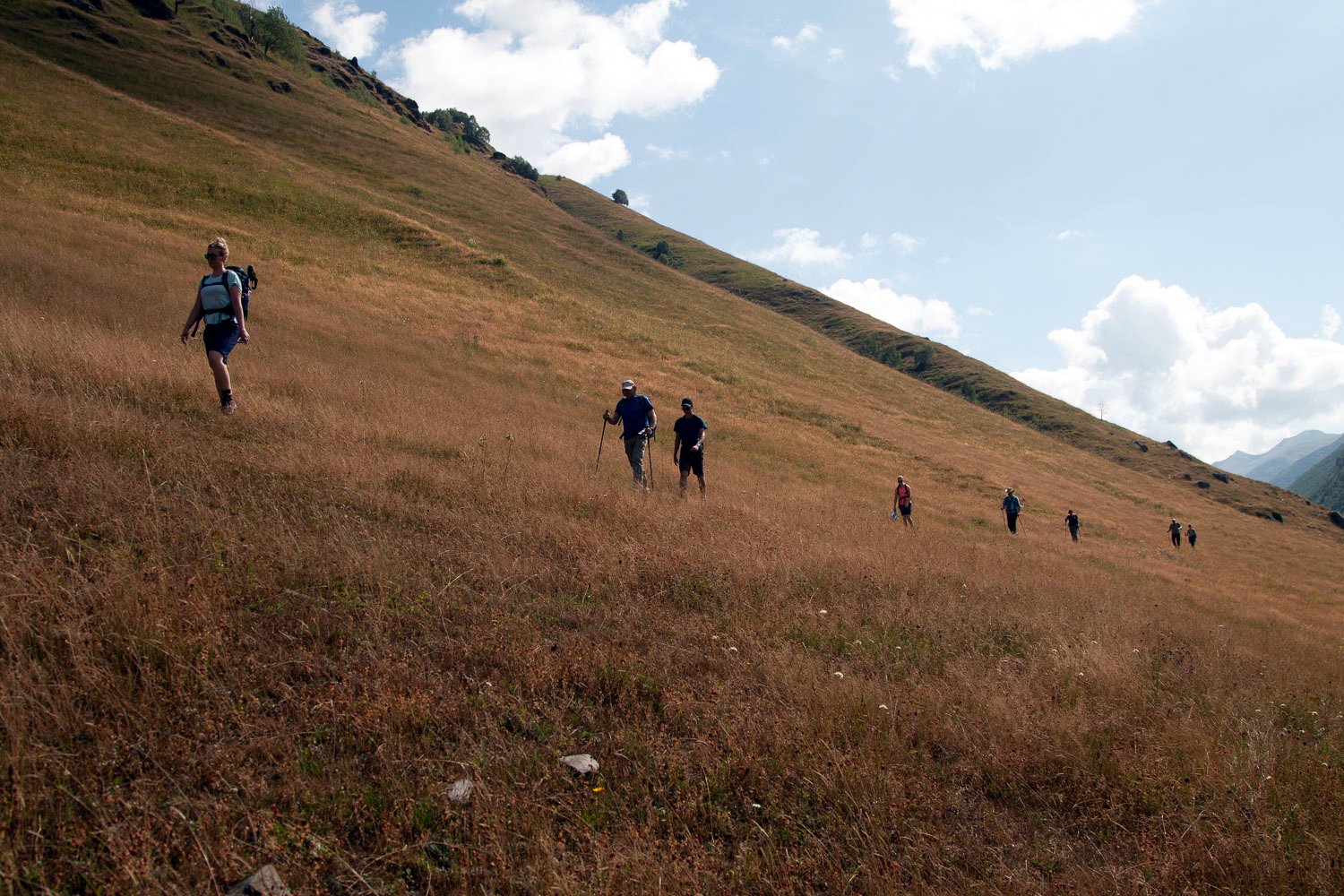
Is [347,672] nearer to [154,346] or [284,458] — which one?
[284,458]

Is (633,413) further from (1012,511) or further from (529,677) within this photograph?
(1012,511)

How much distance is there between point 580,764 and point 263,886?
145 cm

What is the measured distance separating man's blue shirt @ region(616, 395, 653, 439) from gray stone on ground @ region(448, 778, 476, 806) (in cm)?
855

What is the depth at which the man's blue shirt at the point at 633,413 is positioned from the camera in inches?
461

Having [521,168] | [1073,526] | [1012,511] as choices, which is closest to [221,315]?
[1012,511]

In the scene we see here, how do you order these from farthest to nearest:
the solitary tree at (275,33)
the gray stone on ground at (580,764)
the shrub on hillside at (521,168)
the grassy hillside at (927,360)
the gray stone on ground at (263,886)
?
1. the shrub on hillside at (521,168)
2. the solitary tree at (275,33)
3. the grassy hillside at (927,360)
4. the gray stone on ground at (580,764)
5. the gray stone on ground at (263,886)

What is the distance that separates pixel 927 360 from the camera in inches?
3735

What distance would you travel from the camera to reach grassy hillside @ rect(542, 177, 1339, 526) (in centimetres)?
7550

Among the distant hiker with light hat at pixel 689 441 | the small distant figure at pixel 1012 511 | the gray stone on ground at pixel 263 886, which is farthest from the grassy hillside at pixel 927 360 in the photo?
the gray stone on ground at pixel 263 886

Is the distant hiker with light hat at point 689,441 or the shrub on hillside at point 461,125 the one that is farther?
the shrub on hillside at point 461,125

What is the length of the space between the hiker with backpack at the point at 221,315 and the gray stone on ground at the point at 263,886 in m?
7.58

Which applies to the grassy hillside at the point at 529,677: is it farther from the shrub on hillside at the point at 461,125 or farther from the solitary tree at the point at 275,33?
the shrub on hillside at the point at 461,125

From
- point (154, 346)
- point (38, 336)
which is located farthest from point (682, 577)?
point (154, 346)

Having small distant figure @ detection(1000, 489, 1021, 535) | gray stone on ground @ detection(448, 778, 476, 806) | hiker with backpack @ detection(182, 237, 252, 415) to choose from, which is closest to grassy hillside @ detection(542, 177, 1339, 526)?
small distant figure @ detection(1000, 489, 1021, 535)
